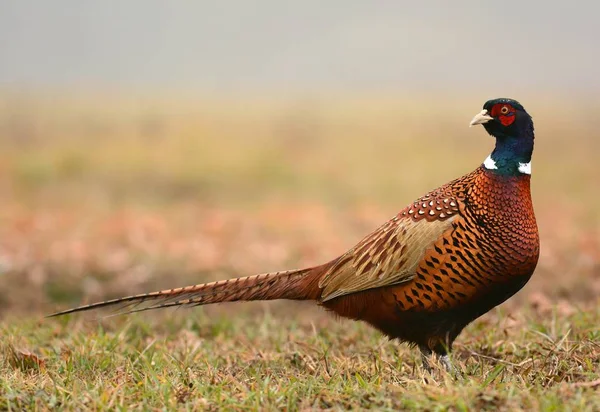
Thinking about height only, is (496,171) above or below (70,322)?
above

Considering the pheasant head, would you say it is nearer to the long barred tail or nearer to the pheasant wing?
→ the pheasant wing

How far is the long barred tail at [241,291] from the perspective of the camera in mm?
4133

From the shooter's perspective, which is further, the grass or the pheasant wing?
the pheasant wing

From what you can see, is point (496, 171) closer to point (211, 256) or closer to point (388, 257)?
point (388, 257)

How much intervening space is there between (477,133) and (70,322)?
18.6m

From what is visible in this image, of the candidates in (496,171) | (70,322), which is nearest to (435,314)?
(496,171)

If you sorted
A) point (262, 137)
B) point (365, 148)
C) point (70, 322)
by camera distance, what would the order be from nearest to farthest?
point (70, 322)
point (365, 148)
point (262, 137)

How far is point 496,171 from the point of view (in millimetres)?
3908

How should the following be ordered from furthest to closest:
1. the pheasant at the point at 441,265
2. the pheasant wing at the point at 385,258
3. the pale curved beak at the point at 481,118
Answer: the pale curved beak at the point at 481,118
the pheasant wing at the point at 385,258
the pheasant at the point at 441,265

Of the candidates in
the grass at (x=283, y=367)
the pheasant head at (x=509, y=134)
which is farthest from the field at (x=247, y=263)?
the pheasant head at (x=509, y=134)

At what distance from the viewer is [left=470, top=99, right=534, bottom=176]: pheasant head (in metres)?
3.94

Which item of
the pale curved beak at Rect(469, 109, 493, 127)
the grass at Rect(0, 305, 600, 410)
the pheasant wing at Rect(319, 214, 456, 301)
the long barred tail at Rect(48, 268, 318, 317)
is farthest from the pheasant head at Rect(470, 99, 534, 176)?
the long barred tail at Rect(48, 268, 318, 317)

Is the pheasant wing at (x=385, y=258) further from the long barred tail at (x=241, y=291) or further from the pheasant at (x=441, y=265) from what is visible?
the long barred tail at (x=241, y=291)

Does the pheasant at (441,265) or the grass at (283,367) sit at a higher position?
the pheasant at (441,265)
